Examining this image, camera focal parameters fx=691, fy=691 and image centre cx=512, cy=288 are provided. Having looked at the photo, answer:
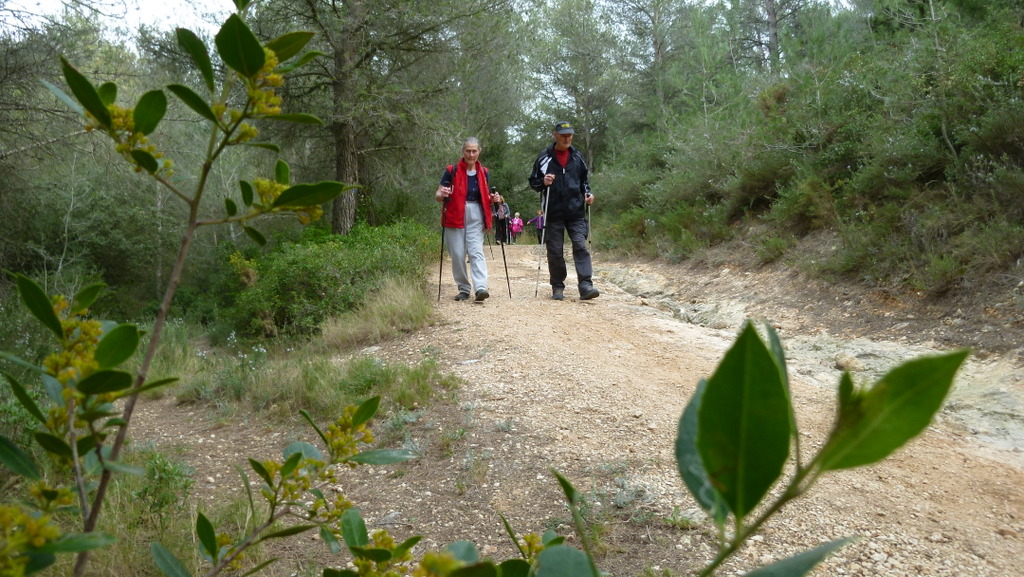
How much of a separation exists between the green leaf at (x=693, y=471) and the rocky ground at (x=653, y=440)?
2.20 meters

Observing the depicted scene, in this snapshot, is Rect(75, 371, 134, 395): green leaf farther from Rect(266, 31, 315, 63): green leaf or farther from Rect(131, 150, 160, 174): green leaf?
Rect(266, 31, 315, 63): green leaf

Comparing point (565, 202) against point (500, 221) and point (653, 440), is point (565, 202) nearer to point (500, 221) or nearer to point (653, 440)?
point (500, 221)

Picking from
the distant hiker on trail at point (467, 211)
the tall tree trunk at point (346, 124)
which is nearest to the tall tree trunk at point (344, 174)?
the tall tree trunk at point (346, 124)

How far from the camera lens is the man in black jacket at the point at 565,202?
8117 millimetres

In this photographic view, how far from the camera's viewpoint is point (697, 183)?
38.3 ft

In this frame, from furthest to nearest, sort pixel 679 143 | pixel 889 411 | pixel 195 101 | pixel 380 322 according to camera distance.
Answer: pixel 679 143 → pixel 380 322 → pixel 195 101 → pixel 889 411

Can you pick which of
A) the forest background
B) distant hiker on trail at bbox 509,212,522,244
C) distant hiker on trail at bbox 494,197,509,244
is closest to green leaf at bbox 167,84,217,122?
the forest background

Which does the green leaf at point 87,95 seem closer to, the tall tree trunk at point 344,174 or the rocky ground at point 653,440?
the rocky ground at point 653,440

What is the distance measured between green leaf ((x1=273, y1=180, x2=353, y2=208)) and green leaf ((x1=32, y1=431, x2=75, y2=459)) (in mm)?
325

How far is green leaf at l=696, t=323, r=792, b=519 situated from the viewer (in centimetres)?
38

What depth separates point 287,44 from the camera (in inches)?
31.0

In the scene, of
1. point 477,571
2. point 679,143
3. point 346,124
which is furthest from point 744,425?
point 346,124

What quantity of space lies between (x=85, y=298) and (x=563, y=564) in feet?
2.00

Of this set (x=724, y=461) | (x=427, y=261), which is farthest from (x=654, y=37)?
(x=724, y=461)
